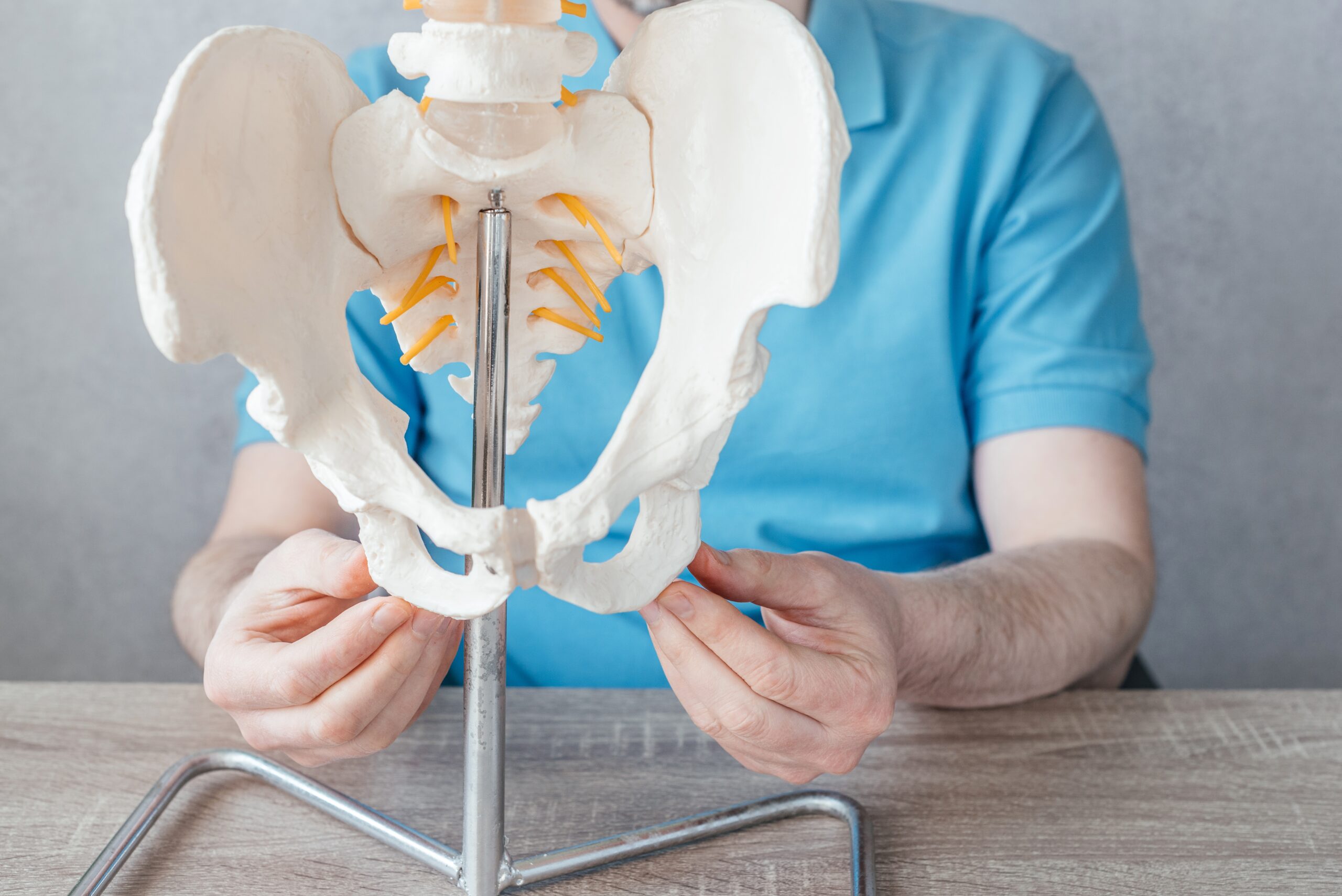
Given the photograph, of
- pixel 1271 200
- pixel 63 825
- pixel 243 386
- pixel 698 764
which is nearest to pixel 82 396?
pixel 243 386

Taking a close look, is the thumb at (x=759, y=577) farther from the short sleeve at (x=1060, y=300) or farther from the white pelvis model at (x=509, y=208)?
the short sleeve at (x=1060, y=300)

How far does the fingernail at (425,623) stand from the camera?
0.51 meters

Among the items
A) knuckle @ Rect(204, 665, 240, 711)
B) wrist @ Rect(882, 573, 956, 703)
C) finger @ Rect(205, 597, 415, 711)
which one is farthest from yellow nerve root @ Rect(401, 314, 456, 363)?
wrist @ Rect(882, 573, 956, 703)

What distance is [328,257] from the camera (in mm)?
455

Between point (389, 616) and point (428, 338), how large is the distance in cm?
13

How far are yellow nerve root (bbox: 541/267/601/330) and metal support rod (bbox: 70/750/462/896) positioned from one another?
0.30 m

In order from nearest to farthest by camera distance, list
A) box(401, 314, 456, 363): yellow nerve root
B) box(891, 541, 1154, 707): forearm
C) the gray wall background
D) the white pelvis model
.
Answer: the white pelvis model, box(401, 314, 456, 363): yellow nerve root, box(891, 541, 1154, 707): forearm, the gray wall background

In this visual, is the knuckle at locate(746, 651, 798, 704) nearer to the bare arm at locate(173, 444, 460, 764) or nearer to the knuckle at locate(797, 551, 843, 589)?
the knuckle at locate(797, 551, 843, 589)

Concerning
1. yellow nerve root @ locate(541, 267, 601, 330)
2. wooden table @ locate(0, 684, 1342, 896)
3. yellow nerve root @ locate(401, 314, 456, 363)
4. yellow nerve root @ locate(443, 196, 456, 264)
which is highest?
yellow nerve root @ locate(443, 196, 456, 264)

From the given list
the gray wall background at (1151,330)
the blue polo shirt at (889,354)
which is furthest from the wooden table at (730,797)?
the gray wall background at (1151,330)

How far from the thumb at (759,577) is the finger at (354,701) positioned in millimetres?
138

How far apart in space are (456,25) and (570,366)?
54 cm

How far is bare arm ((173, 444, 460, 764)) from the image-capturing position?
0.52 m

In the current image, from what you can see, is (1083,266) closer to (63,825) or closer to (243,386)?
(243,386)
